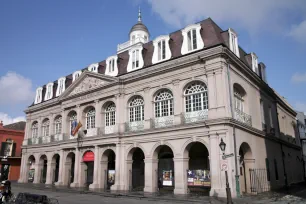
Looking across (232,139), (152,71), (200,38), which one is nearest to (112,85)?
(152,71)

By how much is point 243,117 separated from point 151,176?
814cm

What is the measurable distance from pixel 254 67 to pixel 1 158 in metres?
33.7

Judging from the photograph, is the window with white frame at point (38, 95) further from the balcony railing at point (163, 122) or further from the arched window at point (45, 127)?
the balcony railing at point (163, 122)

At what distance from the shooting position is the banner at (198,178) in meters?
18.5

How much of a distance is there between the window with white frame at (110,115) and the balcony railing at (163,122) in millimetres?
5115

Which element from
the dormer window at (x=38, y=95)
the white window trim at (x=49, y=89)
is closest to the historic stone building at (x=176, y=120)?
the white window trim at (x=49, y=89)

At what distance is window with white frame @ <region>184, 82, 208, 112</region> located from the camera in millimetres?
19405

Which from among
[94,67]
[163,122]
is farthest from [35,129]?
[163,122]

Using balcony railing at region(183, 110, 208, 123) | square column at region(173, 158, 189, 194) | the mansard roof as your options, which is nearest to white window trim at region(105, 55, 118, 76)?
the mansard roof

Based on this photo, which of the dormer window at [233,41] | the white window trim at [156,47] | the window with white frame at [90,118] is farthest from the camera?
the window with white frame at [90,118]

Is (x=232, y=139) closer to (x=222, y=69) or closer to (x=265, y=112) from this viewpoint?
(x=222, y=69)

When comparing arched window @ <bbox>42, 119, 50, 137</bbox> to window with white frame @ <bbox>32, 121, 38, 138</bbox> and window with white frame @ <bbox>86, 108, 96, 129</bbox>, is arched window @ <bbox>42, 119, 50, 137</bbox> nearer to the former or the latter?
window with white frame @ <bbox>32, 121, 38, 138</bbox>

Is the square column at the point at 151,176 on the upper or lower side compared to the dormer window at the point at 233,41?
lower

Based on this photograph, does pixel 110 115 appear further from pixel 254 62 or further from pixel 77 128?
pixel 254 62
